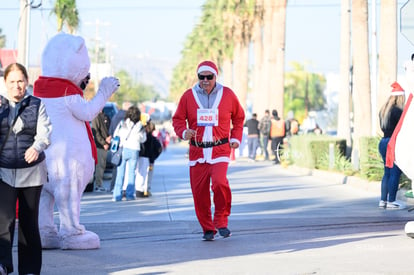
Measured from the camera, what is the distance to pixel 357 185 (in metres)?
22.4

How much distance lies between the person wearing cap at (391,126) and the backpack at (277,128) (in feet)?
62.9

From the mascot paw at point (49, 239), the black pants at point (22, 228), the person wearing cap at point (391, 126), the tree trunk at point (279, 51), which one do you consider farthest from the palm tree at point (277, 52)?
the black pants at point (22, 228)

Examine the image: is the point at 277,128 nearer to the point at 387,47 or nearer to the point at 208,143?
the point at 387,47

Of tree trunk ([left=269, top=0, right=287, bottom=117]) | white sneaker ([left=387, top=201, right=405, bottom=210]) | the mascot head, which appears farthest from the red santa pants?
tree trunk ([left=269, top=0, right=287, bottom=117])

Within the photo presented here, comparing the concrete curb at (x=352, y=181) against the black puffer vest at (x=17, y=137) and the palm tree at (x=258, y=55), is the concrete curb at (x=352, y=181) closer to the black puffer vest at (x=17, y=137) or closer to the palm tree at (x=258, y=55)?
the black puffer vest at (x=17, y=137)

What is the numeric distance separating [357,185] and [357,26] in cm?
724

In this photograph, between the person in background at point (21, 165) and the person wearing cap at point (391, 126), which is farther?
the person wearing cap at point (391, 126)

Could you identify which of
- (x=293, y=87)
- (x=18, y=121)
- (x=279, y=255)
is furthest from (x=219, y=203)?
(x=293, y=87)

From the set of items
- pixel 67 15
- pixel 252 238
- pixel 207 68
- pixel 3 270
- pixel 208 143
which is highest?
pixel 67 15

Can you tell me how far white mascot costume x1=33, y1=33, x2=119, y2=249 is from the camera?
10727mm

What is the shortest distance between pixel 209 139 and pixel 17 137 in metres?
3.88

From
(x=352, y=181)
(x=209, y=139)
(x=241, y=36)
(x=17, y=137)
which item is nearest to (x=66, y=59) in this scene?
(x=209, y=139)

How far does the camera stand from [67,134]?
10750 millimetres

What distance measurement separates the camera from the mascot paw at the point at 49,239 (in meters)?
11.0
